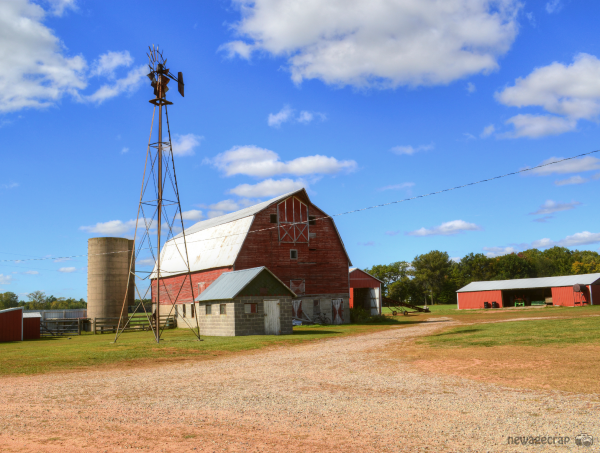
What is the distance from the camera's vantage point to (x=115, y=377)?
1515cm

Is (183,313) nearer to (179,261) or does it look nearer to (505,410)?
(179,261)

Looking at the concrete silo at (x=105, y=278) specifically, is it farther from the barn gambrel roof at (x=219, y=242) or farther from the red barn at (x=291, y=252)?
the red barn at (x=291, y=252)

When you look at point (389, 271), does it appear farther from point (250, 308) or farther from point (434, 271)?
point (250, 308)

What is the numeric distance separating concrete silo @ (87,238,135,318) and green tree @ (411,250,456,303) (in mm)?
88680

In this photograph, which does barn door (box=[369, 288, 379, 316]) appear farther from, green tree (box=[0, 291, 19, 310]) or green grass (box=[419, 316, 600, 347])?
green tree (box=[0, 291, 19, 310])

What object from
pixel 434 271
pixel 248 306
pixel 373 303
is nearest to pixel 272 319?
pixel 248 306

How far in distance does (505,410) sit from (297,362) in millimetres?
9049

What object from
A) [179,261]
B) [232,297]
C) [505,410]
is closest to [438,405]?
[505,410]

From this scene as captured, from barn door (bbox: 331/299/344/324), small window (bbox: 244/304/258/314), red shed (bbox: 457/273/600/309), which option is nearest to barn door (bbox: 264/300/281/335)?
small window (bbox: 244/304/258/314)

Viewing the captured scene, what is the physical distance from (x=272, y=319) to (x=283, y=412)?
20.8 meters

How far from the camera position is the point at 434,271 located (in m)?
122

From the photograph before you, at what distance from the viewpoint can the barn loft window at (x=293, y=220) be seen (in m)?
41.0

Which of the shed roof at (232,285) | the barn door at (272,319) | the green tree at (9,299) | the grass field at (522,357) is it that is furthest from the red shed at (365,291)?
the green tree at (9,299)

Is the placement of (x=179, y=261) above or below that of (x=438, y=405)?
above
